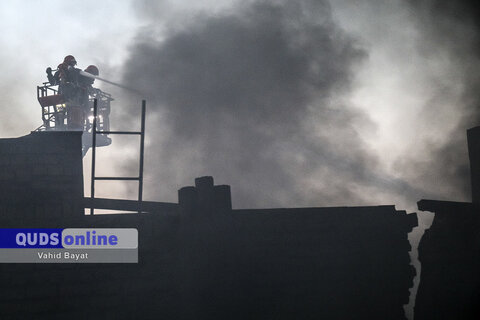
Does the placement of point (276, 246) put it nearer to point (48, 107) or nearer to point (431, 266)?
point (431, 266)

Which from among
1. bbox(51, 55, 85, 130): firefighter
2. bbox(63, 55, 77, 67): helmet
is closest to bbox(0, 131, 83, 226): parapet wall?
bbox(51, 55, 85, 130): firefighter

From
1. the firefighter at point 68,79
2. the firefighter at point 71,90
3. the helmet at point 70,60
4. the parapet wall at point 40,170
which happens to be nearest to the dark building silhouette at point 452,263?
the parapet wall at point 40,170

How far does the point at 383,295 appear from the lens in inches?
324

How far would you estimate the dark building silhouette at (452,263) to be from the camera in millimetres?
8852

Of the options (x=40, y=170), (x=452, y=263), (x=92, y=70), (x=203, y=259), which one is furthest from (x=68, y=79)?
(x=452, y=263)

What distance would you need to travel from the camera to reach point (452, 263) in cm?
894

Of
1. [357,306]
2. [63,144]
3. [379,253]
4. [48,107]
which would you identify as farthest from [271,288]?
[48,107]

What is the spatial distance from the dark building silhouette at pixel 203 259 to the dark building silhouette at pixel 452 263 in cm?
76

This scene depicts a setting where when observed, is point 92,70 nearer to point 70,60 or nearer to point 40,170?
point 70,60

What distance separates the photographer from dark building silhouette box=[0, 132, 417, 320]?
6.84 m

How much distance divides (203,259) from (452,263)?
4823 millimetres

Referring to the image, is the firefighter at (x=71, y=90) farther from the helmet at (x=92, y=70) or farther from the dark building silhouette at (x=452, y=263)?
the dark building silhouette at (x=452, y=263)

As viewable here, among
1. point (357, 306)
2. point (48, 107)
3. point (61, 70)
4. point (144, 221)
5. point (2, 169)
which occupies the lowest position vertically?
point (357, 306)

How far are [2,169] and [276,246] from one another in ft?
15.3
